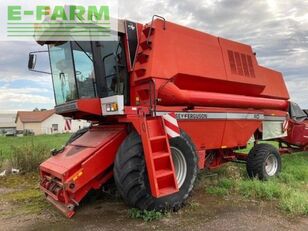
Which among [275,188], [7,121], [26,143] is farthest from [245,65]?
[7,121]

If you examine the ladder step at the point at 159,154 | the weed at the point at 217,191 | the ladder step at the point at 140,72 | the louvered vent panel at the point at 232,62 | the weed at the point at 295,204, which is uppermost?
the louvered vent panel at the point at 232,62

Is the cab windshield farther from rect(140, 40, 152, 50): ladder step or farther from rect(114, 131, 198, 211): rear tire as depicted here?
rect(114, 131, 198, 211): rear tire

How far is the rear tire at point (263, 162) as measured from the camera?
7691 millimetres

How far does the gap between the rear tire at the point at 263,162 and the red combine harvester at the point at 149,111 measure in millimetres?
21

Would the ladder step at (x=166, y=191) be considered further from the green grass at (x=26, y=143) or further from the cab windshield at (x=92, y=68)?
the green grass at (x=26, y=143)

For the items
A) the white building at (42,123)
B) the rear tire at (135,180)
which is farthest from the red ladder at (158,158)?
the white building at (42,123)

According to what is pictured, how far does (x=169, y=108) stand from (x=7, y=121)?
9277 cm

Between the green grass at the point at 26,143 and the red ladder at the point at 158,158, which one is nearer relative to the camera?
the red ladder at the point at 158,158

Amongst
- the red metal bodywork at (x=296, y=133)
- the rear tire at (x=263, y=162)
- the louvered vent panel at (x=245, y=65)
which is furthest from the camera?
the red metal bodywork at (x=296, y=133)

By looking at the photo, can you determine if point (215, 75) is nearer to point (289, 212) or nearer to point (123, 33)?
point (123, 33)

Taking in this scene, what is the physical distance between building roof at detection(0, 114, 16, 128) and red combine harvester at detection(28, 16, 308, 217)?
88.5 meters

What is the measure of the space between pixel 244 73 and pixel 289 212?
11.6ft

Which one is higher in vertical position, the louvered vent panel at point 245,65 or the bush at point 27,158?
the louvered vent panel at point 245,65

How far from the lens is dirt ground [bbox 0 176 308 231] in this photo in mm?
4910
